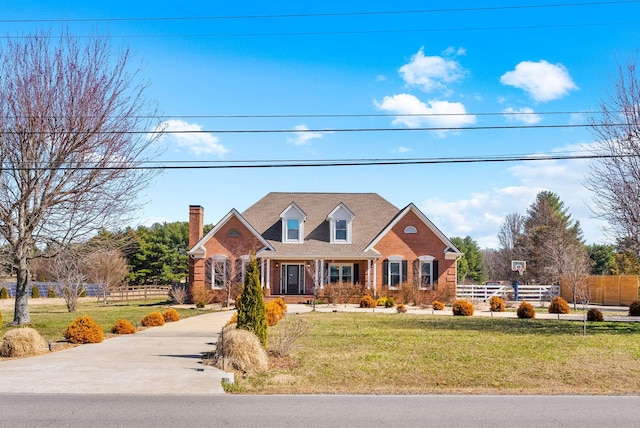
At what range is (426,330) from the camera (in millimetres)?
23188

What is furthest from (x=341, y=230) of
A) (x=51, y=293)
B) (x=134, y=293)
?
(x=51, y=293)

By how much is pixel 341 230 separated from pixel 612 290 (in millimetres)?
21061

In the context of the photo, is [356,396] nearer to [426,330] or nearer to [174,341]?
[174,341]

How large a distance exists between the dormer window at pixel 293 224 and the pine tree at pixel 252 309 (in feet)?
89.5

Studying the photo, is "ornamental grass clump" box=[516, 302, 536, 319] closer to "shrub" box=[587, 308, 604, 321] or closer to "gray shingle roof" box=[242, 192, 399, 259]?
"shrub" box=[587, 308, 604, 321]

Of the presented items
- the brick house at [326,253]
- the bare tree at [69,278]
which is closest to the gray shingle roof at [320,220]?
the brick house at [326,253]

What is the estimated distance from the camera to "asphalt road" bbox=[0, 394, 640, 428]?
374 inches

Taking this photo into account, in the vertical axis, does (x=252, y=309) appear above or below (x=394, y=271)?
below

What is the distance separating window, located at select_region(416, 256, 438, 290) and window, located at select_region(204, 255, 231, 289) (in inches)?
522

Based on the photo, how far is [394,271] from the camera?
42.9 meters

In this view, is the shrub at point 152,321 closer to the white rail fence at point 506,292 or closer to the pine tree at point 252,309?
the pine tree at point 252,309

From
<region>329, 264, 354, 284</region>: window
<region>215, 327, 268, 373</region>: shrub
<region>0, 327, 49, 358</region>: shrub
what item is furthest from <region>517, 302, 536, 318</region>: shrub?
<region>0, 327, 49, 358</region>: shrub

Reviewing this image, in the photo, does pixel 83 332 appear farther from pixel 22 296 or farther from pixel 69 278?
pixel 69 278

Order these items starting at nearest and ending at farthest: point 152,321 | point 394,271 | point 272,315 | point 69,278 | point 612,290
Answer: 1. point 272,315
2. point 152,321
3. point 69,278
4. point 394,271
5. point 612,290
